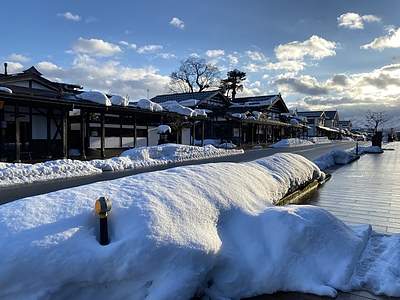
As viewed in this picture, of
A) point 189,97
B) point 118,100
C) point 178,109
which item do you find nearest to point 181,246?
point 118,100

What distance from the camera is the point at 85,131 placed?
60.5ft

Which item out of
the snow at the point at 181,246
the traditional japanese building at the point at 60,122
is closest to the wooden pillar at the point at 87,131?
the traditional japanese building at the point at 60,122

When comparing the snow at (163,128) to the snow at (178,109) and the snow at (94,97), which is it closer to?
the snow at (178,109)

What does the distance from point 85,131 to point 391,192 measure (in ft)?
53.0

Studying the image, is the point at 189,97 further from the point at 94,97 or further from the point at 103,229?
the point at 103,229

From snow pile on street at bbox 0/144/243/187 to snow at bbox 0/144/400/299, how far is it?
7.64m

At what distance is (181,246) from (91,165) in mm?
10526

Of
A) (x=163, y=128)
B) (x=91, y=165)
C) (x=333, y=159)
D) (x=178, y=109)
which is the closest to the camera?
(x=91, y=165)

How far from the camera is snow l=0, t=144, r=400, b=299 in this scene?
2.31m

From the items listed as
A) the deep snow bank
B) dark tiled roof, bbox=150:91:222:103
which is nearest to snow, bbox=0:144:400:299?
the deep snow bank

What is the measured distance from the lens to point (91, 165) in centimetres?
1225

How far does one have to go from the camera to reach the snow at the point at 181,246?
2.31 m

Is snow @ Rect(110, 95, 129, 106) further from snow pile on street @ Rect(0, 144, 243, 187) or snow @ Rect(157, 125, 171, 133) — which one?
snow @ Rect(157, 125, 171, 133)

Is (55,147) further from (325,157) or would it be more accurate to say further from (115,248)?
(115,248)
